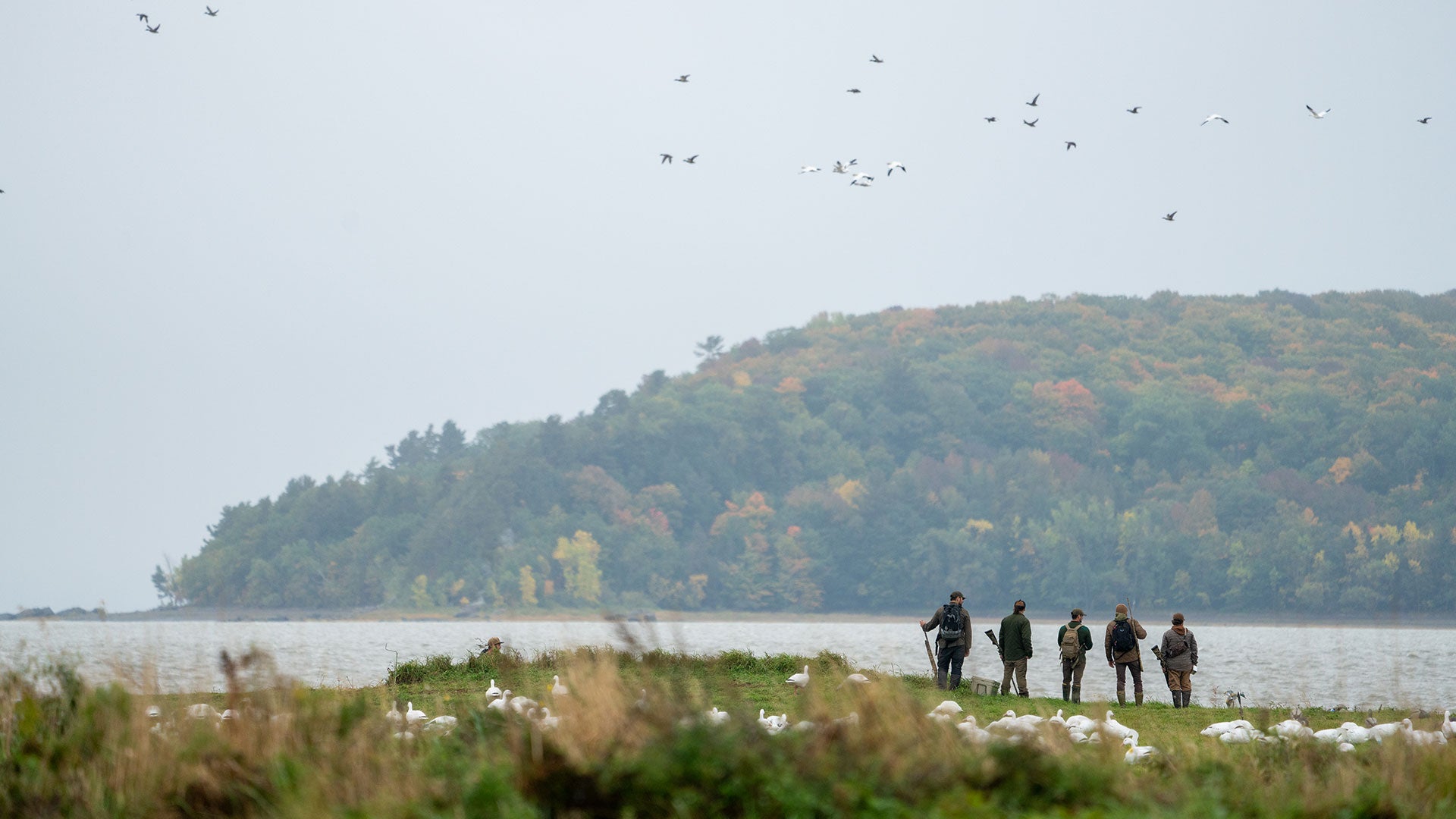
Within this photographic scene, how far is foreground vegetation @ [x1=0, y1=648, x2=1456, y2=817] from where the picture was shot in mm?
8250

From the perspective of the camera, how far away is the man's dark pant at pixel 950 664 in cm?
2178

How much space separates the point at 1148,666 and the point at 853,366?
9904 centimetres

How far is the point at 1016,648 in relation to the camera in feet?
71.5

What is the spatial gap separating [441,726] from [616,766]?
4.94m

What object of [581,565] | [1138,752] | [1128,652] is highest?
[581,565]

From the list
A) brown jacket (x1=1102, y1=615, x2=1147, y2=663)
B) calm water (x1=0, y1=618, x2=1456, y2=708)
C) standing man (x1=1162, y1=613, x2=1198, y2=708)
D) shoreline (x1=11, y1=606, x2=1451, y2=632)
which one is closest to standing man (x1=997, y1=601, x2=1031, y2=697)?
brown jacket (x1=1102, y1=615, x2=1147, y2=663)

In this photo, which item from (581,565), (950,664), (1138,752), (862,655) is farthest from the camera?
(581,565)

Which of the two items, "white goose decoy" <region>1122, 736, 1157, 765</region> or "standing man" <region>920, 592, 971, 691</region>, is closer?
"white goose decoy" <region>1122, 736, 1157, 765</region>

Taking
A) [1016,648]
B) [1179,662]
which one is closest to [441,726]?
[1016,648]

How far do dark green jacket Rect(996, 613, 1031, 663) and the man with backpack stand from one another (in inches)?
19.4

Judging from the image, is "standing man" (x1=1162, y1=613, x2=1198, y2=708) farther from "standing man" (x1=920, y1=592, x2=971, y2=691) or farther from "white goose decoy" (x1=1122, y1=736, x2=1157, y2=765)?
"white goose decoy" (x1=1122, y1=736, x2=1157, y2=765)

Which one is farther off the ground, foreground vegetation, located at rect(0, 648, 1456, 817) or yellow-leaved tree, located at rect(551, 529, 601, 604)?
yellow-leaved tree, located at rect(551, 529, 601, 604)

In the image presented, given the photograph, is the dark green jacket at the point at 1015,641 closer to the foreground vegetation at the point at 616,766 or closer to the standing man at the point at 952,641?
the standing man at the point at 952,641

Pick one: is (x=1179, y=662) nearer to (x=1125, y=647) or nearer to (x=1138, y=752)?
(x=1125, y=647)
